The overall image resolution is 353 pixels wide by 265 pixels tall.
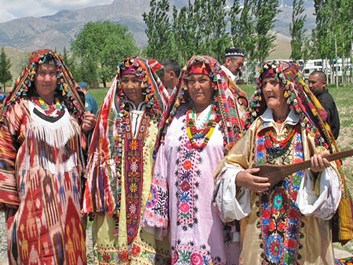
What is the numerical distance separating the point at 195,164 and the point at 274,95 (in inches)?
29.9

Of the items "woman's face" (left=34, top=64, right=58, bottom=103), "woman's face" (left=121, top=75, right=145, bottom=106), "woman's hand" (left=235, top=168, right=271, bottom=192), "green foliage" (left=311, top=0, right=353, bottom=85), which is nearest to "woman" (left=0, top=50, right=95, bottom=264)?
"woman's face" (left=34, top=64, right=58, bottom=103)

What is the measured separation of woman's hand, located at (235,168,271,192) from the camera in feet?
9.57

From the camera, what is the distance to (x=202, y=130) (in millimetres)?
3467

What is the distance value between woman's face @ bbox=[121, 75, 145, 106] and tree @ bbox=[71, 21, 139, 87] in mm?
65659

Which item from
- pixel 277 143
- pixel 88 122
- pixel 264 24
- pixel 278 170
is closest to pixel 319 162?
pixel 278 170

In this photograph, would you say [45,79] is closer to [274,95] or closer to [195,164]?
[195,164]

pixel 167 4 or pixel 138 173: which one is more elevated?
pixel 167 4

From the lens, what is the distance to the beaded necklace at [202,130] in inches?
135

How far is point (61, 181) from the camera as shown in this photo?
3818 mm

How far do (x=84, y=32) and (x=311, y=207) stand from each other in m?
76.6

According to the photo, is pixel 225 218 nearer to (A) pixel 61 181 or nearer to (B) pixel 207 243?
(B) pixel 207 243

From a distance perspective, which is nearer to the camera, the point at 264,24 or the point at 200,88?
the point at 200,88

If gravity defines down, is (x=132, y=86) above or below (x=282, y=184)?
above

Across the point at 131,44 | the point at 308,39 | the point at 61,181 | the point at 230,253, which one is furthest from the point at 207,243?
the point at 131,44
